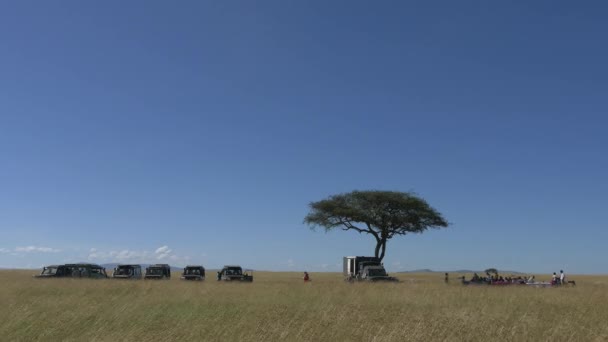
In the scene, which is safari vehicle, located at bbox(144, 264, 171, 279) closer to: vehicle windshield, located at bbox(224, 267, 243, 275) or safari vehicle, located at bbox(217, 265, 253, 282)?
safari vehicle, located at bbox(217, 265, 253, 282)

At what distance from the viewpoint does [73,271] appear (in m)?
43.5

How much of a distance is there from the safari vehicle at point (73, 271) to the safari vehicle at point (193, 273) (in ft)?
20.8

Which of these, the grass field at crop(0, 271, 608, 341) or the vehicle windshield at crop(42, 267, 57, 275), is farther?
the vehicle windshield at crop(42, 267, 57, 275)

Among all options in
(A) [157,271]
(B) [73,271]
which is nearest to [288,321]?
(B) [73,271]

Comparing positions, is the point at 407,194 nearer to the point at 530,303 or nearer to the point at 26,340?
the point at 530,303

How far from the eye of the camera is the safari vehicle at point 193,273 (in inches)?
1780

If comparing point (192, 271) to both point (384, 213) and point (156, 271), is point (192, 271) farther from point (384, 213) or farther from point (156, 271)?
point (384, 213)

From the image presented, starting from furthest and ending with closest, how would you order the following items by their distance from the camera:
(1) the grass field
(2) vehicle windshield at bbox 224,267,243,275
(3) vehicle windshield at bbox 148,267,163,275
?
(3) vehicle windshield at bbox 148,267,163,275, (2) vehicle windshield at bbox 224,267,243,275, (1) the grass field

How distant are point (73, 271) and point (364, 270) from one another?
21.4 m

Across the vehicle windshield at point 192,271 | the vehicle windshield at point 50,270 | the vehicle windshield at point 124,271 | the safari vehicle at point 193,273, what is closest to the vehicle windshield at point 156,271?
the vehicle windshield at point 124,271

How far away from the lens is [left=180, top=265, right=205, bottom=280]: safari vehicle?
45.2 m

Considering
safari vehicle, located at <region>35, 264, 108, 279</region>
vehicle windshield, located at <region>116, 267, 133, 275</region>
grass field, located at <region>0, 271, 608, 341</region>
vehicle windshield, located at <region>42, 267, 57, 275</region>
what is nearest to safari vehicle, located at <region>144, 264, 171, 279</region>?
vehicle windshield, located at <region>116, 267, 133, 275</region>

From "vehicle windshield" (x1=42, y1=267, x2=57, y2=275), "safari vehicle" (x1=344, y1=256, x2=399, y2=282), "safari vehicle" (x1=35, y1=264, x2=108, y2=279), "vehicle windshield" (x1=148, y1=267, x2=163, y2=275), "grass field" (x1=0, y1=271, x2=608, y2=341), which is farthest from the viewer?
"vehicle windshield" (x1=148, y1=267, x2=163, y2=275)

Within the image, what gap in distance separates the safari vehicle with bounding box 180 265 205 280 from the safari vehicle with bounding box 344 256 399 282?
1162 centimetres
